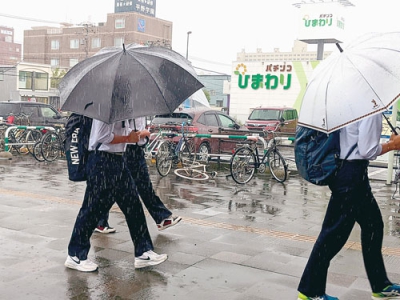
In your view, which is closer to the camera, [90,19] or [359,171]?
[359,171]

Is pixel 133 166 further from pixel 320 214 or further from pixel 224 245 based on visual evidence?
pixel 320 214

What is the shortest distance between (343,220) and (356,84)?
1015 millimetres

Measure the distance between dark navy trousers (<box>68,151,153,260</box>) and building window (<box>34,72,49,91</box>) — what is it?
167ft

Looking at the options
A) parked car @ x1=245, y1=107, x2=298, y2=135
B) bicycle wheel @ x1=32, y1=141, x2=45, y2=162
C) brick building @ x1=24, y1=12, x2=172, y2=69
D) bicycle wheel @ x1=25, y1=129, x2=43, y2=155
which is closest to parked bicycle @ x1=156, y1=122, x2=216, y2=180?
bicycle wheel @ x1=32, y1=141, x2=45, y2=162

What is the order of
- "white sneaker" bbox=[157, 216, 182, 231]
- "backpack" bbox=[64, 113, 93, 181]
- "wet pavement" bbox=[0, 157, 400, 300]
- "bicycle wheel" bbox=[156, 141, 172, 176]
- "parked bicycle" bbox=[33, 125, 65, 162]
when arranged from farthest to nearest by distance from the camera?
"parked bicycle" bbox=[33, 125, 65, 162], "bicycle wheel" bbox=[156, 141, 172, 176], "white sneaker" bbox=[157, 216, 182, 231], "backpack" bbox=[64, 113, 93, 181], "wet pavement" bbox=[0, 157, 400, 300]

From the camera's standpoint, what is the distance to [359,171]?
3705 mm

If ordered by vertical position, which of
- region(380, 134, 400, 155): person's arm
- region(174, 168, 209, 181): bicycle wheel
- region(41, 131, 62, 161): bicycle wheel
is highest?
region(380, 134, 400, 155): person's arm

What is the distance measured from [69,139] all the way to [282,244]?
253 centimetres

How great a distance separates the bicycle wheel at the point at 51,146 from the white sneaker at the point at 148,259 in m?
9.02

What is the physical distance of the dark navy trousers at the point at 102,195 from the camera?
4.57m

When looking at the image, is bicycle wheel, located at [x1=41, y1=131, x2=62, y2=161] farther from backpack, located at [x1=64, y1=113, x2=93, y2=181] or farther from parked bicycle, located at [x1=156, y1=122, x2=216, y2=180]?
backpack, located at [x1=64, y1=113, x2=93, y2=181]

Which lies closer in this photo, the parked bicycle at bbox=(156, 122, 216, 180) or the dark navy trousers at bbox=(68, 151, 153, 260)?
the dark navy trousers at bbox=(68, 151, 153, 260)

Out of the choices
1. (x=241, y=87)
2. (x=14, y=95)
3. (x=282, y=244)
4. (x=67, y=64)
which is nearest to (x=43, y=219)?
(x=282, y=244)

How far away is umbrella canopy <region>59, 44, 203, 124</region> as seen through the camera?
4.09 metres
